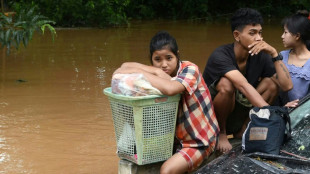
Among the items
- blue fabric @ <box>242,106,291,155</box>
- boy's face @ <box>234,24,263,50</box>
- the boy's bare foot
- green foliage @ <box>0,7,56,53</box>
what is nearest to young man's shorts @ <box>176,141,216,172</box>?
the boy's bare foot

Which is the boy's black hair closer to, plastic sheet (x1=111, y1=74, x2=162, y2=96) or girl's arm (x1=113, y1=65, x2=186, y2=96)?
girl's arm (x1=113, y1=65, x2=186, y2=96)

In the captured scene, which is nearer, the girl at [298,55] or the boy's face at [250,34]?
the boy's face at [250,34]

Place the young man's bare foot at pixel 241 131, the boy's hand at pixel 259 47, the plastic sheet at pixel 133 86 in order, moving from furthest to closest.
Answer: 1. the young man's bare foot at pixel 241 131
2. the boy's hand at pixel 259 47
3. the plastic sheet at pixel 133 86

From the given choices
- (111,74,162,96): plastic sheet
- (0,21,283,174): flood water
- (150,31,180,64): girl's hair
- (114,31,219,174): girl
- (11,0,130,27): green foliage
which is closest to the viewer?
(111,74,162,96): plastic sheet

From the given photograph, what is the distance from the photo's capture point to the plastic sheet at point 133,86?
342 centimetres

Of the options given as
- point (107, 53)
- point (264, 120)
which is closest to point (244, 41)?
Result: point (264, 120)

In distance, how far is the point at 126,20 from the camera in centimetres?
1675

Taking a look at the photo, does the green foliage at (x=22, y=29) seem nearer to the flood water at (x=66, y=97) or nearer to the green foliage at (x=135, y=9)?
the flood water at (x=66, y=97)

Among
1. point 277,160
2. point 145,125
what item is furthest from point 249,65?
point 277,160

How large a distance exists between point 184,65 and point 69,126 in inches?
112

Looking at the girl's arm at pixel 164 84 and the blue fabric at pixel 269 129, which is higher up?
the girl's arm at pixel 164 84

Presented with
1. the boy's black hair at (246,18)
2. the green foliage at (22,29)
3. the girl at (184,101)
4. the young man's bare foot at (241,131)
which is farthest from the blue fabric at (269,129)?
the green foliage at (22,29)

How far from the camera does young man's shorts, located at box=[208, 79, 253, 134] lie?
4383 mm

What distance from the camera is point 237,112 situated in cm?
455
